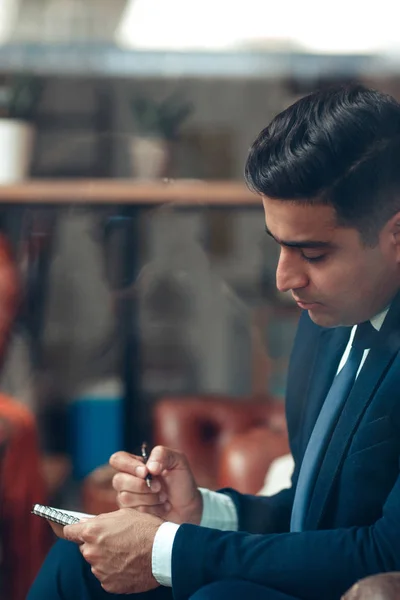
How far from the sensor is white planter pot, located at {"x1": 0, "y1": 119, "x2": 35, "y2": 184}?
144 cm

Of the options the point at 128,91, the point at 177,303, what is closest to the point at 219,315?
the point at 177,303

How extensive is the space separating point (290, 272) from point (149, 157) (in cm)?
96

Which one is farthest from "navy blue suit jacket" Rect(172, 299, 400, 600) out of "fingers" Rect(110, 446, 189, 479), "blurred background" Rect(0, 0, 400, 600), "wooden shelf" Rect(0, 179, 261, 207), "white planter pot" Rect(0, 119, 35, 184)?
"white planter pot" Rect(0, 119, 35, 184)

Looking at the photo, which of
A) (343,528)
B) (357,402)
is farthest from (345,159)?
(343,528)

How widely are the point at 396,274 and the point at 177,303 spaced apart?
3.25 ft

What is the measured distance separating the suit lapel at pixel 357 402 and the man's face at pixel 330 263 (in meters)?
0.03

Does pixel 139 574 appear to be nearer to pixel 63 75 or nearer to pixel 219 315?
pixel 219 315

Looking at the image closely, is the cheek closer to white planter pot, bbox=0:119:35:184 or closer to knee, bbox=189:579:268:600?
knee, bbox=189:579:268:600

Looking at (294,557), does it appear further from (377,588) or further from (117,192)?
(117,192)

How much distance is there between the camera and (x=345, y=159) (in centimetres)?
69

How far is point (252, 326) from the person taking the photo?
1.53 metres

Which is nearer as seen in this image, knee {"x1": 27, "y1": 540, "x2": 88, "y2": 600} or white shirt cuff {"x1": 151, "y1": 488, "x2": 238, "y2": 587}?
white shirt cuff {"x1": 151, "y1": 488, "x2": 238, "y2": 587}

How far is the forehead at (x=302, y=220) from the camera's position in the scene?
70 centimetres

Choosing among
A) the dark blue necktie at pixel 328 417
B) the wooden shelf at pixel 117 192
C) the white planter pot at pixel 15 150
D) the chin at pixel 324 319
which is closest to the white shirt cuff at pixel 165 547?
the dark blue necktie at pixel 328 417
